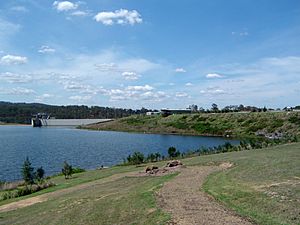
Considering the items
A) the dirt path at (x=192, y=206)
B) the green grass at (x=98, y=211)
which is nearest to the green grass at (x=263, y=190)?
the dirt path at (x=192, y=206)

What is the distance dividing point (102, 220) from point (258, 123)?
108 meters

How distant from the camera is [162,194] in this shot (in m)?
17.8

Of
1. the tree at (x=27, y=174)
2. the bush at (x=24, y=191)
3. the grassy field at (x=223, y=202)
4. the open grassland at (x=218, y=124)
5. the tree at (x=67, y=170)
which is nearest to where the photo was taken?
the grassy field at (x=223, y=202)

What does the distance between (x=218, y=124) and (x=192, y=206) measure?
4627 inches

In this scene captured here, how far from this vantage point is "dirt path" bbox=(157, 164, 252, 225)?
12.4 meters

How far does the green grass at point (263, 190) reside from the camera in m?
12.6

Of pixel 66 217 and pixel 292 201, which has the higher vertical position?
pixel 292 201

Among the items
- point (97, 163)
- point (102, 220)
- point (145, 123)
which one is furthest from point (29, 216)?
point (145, 123)

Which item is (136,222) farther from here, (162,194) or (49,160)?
(49,160)

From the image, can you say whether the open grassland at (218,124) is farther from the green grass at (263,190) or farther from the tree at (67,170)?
the green grass at (263,190)

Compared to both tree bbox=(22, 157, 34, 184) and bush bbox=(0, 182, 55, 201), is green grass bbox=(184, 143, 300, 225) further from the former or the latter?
tree bbox=(22, 157, 34, 184)

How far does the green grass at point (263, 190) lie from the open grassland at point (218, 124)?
69.2 metres

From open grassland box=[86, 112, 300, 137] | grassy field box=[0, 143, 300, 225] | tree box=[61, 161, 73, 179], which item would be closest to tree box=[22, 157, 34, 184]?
tree box=[61, 161, 73, 179]

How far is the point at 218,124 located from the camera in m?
130
